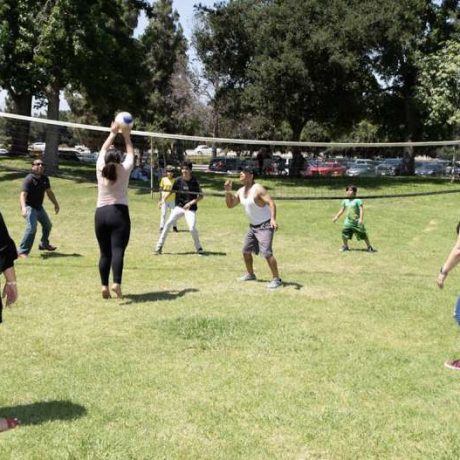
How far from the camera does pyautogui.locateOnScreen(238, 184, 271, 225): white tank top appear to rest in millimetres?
9039

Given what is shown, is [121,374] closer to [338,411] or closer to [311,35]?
[338,411]

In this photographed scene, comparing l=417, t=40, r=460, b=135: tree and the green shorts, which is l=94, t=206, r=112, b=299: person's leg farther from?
l=417, t=40, r=460, b=135: tree

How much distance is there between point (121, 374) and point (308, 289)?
4.24 m

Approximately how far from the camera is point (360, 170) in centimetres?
2614

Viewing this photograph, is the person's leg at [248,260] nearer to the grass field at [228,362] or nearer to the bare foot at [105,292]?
the grass field at [228,362]

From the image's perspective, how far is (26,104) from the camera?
32750 millimetres

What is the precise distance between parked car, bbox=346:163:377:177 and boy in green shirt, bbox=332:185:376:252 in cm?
986

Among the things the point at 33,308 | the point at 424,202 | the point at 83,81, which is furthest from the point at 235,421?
the point at 83,81

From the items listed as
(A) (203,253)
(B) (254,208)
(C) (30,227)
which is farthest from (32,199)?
(B) (254,208)

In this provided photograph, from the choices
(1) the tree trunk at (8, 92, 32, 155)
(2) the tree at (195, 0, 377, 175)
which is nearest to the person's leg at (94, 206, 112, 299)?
(2) the tree at (195, 0, 377, 175)

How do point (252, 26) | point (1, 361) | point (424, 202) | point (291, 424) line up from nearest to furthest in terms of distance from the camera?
point (291, 424) < point (1, 361) < point (424, 202) < point (252, 26)

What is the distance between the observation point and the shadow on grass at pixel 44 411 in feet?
15.1

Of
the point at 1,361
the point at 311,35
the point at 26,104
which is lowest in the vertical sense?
the point at 1,361

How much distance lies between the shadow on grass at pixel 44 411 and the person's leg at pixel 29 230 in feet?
22.2
